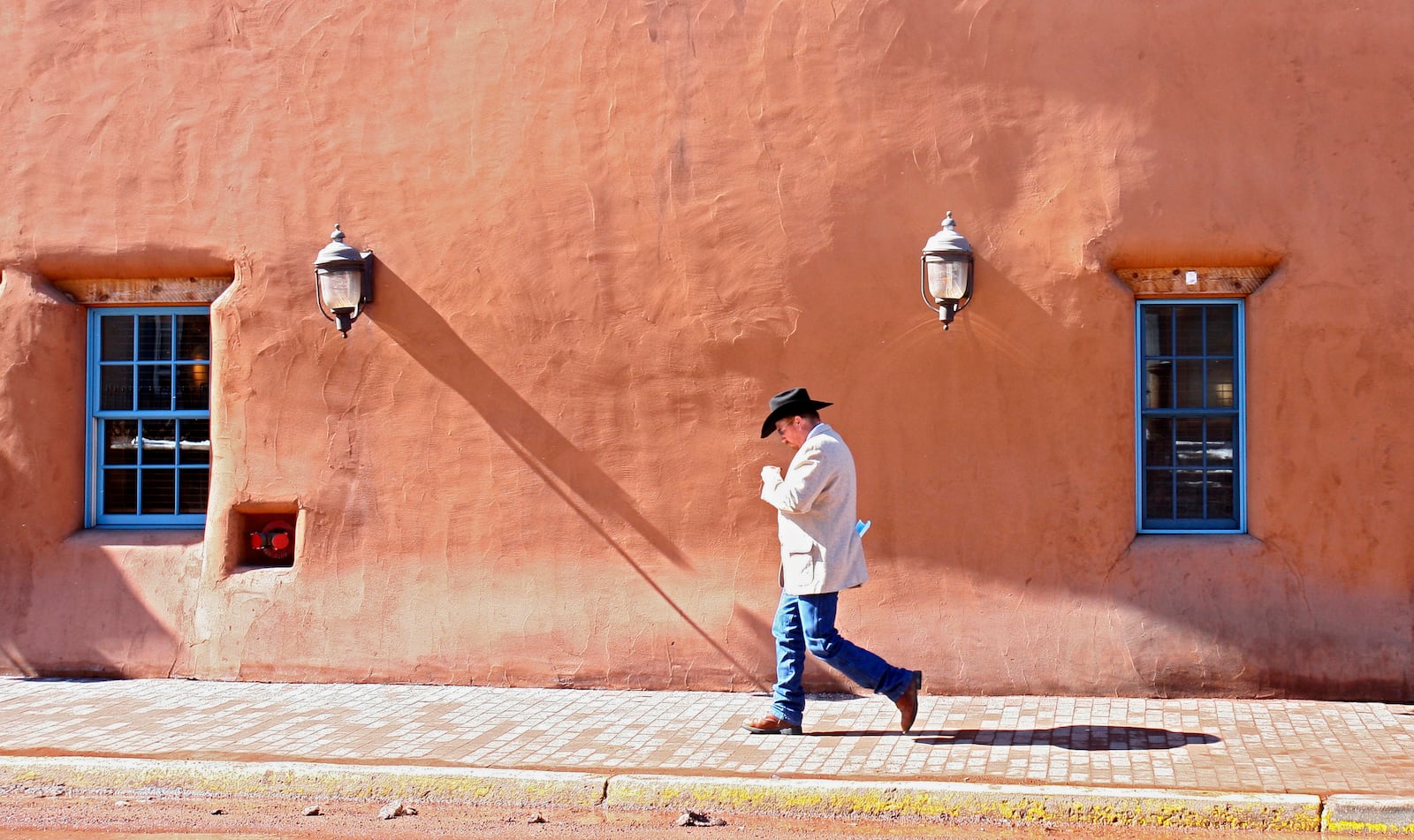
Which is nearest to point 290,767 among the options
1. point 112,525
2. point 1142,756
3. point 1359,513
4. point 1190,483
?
point 112,525

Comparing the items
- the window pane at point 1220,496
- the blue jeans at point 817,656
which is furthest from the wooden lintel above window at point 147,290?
the window pane at point 1220,496

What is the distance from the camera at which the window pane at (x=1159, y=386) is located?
25.3 feet

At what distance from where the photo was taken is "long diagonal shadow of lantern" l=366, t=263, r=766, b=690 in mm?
7855

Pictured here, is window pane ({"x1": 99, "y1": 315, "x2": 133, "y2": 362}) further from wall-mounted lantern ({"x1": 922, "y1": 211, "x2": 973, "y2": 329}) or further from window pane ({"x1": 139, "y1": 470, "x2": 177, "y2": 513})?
wall-mounted lantern ({"x1": 922, "y1": 211, "x2": 973, "y2": 329})

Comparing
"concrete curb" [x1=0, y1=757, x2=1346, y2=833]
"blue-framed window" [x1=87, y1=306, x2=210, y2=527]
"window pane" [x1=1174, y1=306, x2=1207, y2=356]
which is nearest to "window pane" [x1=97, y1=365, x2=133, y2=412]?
"blue-framed window" [x1=87, y1=306, x2=210, y2=527]

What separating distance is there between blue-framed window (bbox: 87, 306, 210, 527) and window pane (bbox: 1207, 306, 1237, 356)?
6.09 meters

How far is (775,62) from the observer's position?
7762 millimetres

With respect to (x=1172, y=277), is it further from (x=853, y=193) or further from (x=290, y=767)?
(x=290, y=767)

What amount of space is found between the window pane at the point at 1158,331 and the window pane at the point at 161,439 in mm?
6009

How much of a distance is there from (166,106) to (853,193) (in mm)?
4282

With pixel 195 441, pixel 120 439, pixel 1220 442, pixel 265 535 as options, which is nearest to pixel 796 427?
pixel 1220 442

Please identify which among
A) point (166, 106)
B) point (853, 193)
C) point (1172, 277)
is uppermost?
point (166, 106)

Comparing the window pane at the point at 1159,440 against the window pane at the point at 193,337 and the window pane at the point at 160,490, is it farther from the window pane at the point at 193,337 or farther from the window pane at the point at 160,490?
the window pane at the point at 160,490

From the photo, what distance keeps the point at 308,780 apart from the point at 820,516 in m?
2.68
